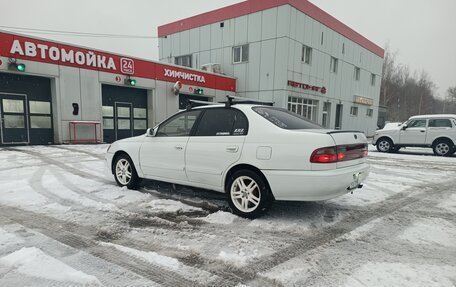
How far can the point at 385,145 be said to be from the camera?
1390 cm

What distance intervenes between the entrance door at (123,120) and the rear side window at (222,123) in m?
12.3

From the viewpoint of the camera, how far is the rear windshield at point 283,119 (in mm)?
3906

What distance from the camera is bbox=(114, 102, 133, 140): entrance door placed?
15336 millimetres

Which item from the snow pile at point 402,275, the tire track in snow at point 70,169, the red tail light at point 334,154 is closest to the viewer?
the snow pile at point 402,275

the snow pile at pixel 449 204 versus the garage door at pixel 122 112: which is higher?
the garage door at pixel 122 112

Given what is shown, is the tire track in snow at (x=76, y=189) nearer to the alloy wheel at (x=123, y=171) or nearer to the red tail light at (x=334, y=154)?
the alloy wheel at (x=123, y=171)

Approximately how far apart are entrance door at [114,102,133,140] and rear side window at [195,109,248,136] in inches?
484

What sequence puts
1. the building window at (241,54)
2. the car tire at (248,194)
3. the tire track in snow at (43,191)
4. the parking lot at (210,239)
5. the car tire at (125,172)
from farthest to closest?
the building window at (241,54), the car tire at (125,172), the tire track in snow at (43,191), the car tire at (248,194), the parking lot at (210,239)

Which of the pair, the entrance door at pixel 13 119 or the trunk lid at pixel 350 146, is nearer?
the trunk lid at pixel 350 146

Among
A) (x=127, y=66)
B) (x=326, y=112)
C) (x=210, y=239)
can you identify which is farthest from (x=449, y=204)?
(x=326, y=112)

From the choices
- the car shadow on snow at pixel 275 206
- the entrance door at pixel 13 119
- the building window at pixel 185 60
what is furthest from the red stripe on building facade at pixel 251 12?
the car shadow on snow at pixel 275 206

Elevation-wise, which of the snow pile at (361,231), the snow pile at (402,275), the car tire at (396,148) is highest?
the car tire at (396,148)

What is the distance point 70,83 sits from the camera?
12.9 metres

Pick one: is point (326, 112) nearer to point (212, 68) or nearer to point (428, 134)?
point (212, 68)
